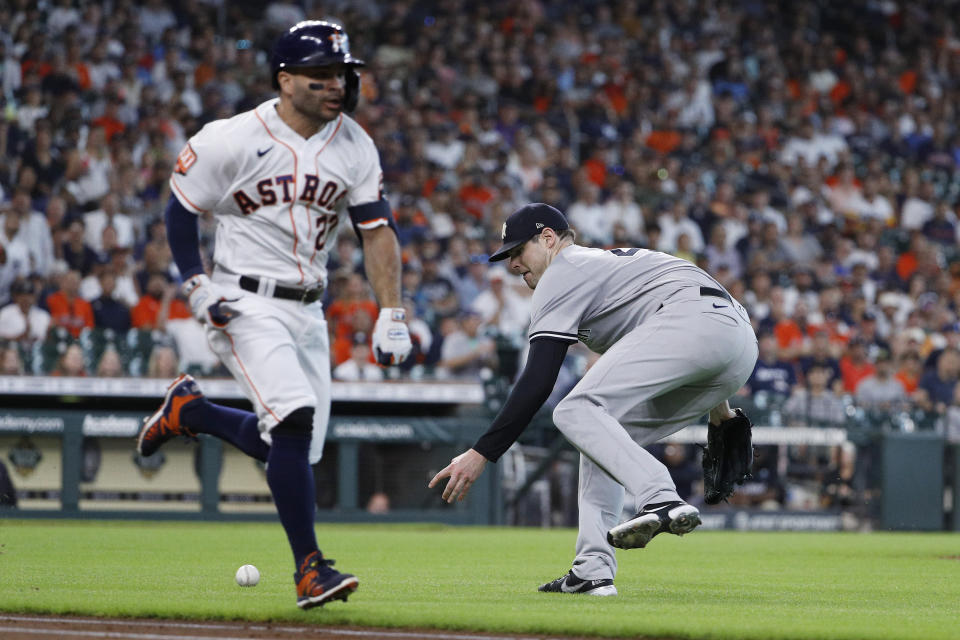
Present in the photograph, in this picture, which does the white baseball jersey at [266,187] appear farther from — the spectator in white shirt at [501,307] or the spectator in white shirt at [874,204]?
the spectator in white shirt at [874,204]

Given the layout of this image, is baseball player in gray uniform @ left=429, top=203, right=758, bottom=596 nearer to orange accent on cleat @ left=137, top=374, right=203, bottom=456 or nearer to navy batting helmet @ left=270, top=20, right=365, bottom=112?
navy batting helmet @ left=270, top=20, right=365, bottom=112

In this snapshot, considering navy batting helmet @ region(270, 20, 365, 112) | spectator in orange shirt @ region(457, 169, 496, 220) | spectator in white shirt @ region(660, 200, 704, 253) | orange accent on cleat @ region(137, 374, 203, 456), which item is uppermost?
spectator in orange shirt @ region(457, 169, 496, 220)

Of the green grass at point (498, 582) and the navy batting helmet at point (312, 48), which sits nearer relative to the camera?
the green grass at point (498, 582)

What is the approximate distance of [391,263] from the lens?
205 inches

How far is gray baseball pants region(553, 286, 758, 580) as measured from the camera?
16.7 ft

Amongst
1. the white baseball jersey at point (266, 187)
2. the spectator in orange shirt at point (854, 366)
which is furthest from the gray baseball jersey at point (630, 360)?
the spectator in orange shirt at point (854, 366)

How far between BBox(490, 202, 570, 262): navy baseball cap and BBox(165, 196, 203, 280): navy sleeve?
119 centimetres

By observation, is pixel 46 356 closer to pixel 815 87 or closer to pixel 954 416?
pixel 954 416

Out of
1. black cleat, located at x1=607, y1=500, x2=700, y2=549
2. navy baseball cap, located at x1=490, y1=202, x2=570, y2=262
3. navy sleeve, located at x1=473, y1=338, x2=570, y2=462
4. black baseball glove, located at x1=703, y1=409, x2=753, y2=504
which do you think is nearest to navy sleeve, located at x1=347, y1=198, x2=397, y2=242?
navy baseball cap, located at x1=490, y1=202, x2=570, y2=262

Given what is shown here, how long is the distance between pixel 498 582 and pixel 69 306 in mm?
7282

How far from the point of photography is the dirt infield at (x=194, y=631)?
411cm

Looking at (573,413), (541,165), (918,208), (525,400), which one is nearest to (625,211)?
(541,165)

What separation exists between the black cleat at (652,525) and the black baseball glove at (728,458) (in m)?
1.01

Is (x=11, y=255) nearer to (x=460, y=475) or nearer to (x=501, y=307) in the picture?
(x=501, y=307)
